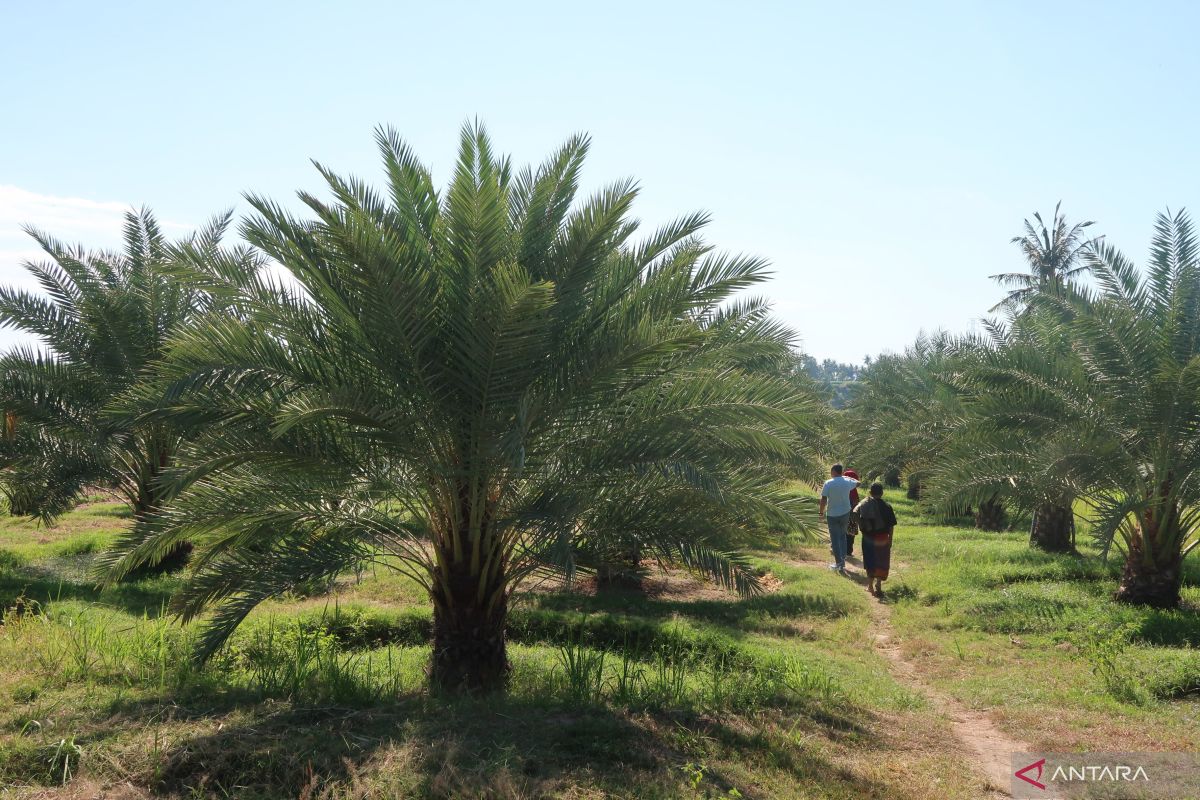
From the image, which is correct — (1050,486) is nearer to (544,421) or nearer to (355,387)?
(544,421)

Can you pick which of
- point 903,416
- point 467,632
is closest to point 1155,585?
point 467,632

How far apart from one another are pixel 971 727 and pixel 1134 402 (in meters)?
4.57

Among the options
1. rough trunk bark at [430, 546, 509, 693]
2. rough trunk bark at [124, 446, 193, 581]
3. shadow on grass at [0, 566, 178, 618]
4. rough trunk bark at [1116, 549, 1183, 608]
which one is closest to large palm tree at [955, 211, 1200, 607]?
rough trunk bark at [1116, 549, 1183, 608]

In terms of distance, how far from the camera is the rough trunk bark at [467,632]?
260 inches

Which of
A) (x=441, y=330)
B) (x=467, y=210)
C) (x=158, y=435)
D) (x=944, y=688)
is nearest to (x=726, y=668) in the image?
(x=944, y=688)

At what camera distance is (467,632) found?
6.66 m

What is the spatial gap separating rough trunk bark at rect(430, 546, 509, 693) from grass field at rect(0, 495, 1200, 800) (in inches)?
9.4

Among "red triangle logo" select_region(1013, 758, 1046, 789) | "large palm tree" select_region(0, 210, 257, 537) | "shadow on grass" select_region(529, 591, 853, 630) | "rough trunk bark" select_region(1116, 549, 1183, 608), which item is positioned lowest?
"red triangle logo" select_region(1013, 758, 1046, 789)

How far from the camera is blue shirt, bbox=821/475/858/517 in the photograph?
12.6 meters

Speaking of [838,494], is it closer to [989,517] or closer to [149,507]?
[989,517]

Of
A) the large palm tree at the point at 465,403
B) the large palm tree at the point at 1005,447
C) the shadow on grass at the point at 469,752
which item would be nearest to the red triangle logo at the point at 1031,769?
the shadow on grass at the point at 469,752

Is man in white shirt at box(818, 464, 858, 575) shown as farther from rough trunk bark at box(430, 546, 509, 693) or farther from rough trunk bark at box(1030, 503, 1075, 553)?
rough trunk bark at box(430, 546, 509, 693)

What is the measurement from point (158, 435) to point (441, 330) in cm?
826

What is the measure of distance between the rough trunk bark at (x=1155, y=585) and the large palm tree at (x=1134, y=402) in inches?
0.4
